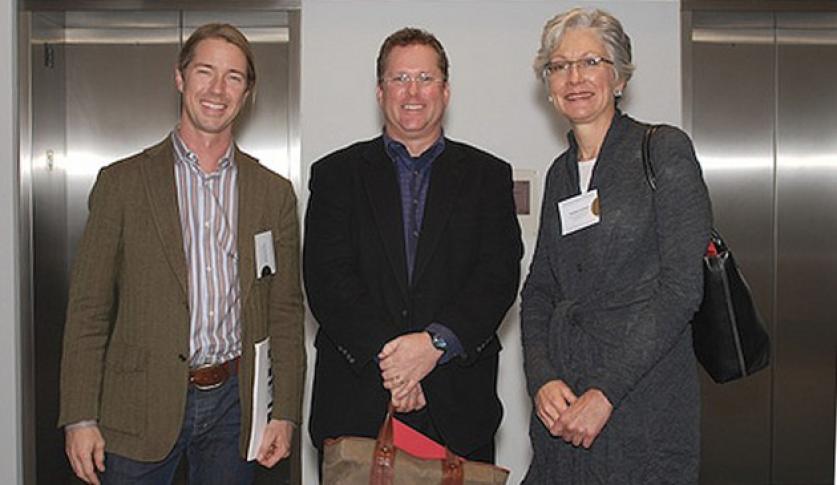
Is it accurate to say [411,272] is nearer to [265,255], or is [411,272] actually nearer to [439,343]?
[439,343]

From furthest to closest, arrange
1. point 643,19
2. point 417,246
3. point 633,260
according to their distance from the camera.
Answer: point 643,19 < point 417,246 < point 633,260

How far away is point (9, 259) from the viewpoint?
14.1ft

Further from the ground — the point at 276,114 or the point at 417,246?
the point at 276,114

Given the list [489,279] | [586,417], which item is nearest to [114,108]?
[489,279]

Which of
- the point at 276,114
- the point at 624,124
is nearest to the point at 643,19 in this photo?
the point at 276,114

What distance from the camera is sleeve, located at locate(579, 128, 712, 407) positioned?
227 cm


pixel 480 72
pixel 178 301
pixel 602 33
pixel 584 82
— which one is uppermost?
pixel 480 72

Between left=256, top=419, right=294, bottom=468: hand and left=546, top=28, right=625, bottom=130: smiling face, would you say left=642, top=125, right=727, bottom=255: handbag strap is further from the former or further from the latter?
left=256, top=419, right=294, bottom=468: hand

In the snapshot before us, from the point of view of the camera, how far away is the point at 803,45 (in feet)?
15.2

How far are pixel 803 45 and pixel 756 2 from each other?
34 centimetres

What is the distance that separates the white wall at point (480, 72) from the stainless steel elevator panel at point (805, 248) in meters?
0.63

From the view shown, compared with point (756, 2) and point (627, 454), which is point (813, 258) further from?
point (627, 454)

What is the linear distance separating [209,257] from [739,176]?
9.67 feet

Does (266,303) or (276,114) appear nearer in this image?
(266,303)
